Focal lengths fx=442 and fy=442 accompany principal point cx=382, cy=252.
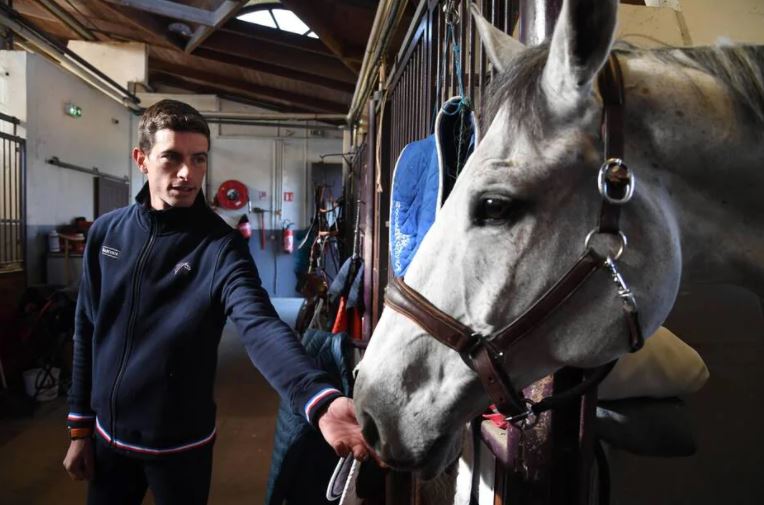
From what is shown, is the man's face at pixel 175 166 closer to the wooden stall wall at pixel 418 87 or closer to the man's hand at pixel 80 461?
the man's hand at pixel 80 461

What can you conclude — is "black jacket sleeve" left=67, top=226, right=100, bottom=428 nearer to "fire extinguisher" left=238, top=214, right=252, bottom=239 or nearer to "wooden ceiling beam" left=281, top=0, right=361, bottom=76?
"wooden ceiling beam" left=281, top=0, right=361, bottom=76

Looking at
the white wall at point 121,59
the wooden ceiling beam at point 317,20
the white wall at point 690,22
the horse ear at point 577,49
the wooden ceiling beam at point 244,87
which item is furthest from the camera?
the wooden ceiling beam at point 244,87

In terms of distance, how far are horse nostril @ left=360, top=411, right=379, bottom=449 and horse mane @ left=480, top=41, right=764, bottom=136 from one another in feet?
1.76

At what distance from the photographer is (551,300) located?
2.15 ft

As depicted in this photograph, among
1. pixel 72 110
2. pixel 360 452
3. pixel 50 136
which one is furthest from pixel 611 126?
pixel 72 110

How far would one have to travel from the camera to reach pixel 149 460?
114 cm

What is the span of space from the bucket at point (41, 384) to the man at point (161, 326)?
9.81 feet

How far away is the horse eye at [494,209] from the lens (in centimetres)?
66

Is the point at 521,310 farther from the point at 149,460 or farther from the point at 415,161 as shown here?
the point at 149,460

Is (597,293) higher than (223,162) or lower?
lower

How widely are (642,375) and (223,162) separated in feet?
26.1

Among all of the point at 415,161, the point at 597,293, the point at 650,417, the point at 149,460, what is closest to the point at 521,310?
the point at 597,293

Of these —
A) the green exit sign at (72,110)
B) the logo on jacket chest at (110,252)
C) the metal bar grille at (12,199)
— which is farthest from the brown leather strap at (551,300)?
the green exit sign at (72,110)

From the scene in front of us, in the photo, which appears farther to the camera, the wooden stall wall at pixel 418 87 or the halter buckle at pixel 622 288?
the wooden stall wall at pixel 418 87
